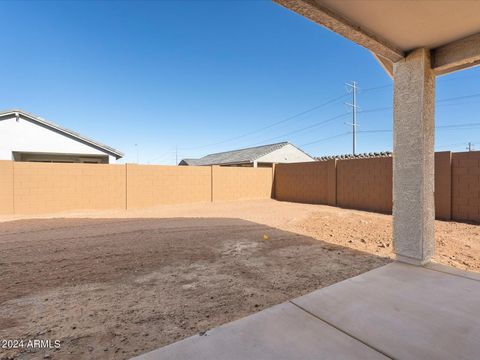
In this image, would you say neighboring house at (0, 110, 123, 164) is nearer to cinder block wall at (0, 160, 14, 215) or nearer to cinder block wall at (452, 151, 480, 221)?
cinder block wall at (0, 160, 14, 215)

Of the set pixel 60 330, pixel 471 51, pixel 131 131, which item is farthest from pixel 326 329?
pixel 131 131

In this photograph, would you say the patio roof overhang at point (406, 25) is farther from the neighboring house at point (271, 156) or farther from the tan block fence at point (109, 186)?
the neighboring house at point (271, 156)

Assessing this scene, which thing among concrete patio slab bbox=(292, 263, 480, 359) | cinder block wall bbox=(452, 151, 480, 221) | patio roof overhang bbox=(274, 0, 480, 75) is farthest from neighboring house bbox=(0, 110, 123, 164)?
cinder block wall bbox=(452, 151, 480, 221)

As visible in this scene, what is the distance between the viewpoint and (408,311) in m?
2.06

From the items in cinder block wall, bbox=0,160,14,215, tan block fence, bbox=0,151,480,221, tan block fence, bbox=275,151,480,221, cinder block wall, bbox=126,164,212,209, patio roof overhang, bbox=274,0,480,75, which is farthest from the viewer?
cinder block wall, bbox=126,164,212,209

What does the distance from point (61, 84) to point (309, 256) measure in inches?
516

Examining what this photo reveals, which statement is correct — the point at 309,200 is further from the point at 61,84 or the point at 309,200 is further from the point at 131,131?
the point at 131,131

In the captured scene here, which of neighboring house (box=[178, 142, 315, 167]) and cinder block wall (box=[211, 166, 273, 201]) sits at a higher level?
neighboring house (box=[178, 142, 315, 167])

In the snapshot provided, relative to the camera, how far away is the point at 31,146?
42.3 feet

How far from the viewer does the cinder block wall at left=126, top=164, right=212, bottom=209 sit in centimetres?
1045

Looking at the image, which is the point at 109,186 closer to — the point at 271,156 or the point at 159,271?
the point at 159,271

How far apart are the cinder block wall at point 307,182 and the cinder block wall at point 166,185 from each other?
4.05m

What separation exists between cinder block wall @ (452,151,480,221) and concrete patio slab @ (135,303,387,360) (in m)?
7.41

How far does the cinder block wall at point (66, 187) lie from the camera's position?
28.5 ft
